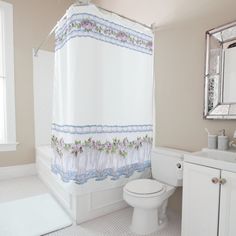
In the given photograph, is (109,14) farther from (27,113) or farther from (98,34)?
(27,113)

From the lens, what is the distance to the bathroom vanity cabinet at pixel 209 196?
1244 mm

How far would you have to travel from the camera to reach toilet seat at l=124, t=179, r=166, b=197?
5.47 ft

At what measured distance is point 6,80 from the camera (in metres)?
3.03

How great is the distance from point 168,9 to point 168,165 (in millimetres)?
1667

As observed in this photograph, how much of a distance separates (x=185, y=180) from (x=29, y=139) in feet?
8.83

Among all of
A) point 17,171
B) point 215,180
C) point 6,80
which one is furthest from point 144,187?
point 6,80

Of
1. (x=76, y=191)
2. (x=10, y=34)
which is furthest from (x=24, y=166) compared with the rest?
(x=10, y=34)

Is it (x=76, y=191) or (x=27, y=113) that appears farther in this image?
(x=27, y=113)

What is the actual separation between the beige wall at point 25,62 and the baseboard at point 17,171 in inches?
2.9

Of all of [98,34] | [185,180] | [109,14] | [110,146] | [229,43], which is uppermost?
[109,14]

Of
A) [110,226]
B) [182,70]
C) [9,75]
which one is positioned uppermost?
[9,75]

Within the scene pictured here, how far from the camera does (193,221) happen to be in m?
1.45

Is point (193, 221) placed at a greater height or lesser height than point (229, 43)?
lesser

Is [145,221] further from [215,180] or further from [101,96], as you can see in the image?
[101,96]
